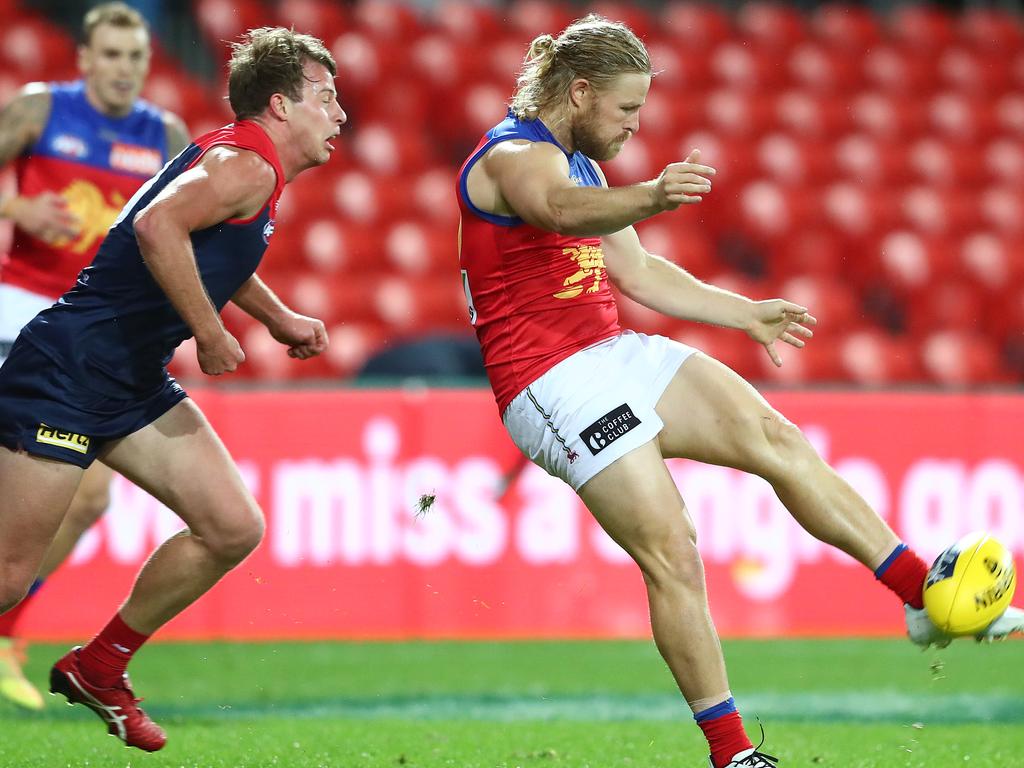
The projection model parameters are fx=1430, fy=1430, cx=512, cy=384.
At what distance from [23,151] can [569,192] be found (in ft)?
10.3

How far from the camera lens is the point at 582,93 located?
4160 millimetres

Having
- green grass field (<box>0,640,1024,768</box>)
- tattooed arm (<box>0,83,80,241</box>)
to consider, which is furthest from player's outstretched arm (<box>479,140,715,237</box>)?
tattooed arm (<box>0,83,80,241</box>)

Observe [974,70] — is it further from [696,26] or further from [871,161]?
[696,26]

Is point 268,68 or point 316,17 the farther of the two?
point 316,17

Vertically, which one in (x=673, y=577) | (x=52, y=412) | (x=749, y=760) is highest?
(x=52, y=412)

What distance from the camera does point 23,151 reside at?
6012 millimetres

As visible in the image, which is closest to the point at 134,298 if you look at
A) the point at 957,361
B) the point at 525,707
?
the point at 525,707

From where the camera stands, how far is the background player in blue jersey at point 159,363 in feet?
13.0

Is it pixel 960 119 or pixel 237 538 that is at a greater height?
pixel 960 119

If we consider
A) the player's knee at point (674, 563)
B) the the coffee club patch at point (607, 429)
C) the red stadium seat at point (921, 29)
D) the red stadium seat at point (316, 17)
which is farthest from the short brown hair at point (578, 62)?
the red stadium seat at point (921, 29)

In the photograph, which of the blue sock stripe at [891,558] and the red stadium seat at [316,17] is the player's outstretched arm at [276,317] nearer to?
the blue sock stripe at [891,558]

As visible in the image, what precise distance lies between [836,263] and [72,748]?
8.79 m

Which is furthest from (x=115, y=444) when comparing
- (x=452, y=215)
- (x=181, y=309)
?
(x=452, y=215)

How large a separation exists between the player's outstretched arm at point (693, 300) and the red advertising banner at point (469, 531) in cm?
341
